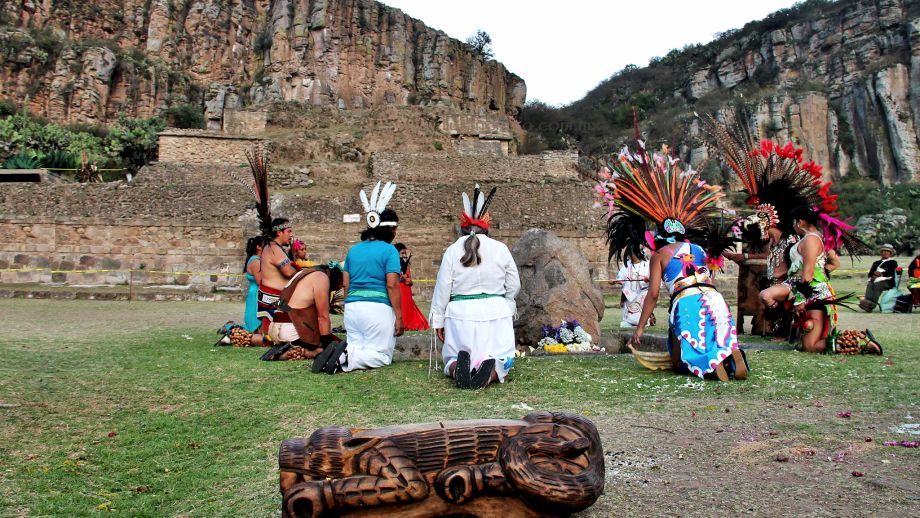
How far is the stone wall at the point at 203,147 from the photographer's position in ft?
99.5

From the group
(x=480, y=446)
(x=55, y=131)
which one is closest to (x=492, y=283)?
(x=480, y=446)

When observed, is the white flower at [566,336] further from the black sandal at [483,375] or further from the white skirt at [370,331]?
the black sandal at [483,375]

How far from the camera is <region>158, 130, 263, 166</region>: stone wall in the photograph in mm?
30312

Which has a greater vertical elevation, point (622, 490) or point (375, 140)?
point (375, 140)

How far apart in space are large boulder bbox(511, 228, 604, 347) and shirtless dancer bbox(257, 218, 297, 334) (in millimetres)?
2695

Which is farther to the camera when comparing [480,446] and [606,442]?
[606,442]

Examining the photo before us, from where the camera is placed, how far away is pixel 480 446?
2498 mm

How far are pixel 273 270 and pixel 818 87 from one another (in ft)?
227

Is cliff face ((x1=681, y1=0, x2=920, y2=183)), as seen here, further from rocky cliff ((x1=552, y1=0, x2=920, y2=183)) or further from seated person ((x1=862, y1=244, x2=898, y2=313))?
seated person ((x1=862, y1=244, x2=898, y2=313))

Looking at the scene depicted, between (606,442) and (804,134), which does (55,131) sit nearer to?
(606,442)

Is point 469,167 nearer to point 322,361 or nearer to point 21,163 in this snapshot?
point 21,163

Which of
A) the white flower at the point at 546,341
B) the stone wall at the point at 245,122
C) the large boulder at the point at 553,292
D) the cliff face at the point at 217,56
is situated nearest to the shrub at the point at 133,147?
the stone wall at the point at 245,122

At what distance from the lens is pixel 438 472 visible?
95.7 inches

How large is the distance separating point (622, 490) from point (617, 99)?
3480 inches
